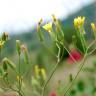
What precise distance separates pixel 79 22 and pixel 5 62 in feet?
1.22

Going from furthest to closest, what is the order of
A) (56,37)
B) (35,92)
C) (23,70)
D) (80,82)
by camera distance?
(80,82) → (35,92) → (23,70) → (56,37)

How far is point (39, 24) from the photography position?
6.82 feet

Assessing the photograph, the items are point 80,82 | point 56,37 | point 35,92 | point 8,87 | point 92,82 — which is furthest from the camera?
point 80,82

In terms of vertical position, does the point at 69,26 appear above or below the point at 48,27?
below

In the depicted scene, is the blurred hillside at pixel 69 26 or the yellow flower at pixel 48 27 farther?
the blurred hillside at pixel 69 26

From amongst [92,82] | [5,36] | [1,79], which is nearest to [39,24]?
[5,36]

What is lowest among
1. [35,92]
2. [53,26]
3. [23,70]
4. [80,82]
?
[80,82]

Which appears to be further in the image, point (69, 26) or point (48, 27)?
point (69, 26)

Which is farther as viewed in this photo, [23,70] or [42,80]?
[42,80]

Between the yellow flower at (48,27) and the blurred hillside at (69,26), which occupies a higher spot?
the yellow flower at (48,27)

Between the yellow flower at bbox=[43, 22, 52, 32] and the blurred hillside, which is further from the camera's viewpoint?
the blurred hillside

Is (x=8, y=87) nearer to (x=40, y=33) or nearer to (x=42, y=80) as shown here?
(x=40, y=33)

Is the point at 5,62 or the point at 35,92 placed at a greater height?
the point at 5,62

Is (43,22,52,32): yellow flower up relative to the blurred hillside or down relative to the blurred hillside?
up
